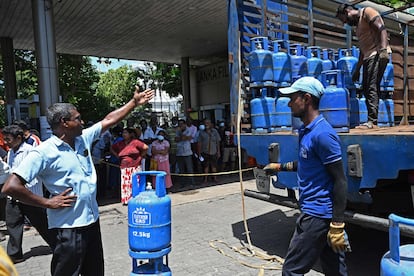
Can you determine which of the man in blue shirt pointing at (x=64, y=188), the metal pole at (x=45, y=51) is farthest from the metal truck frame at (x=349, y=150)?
the metal pole at (x=45, y=51)

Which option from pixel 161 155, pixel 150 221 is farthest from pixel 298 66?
pixel 161 155

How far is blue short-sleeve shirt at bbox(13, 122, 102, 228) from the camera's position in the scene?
250 centimetres

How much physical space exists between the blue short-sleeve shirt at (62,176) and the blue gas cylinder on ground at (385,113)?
3912mm

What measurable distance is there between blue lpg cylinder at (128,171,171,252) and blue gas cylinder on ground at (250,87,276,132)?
76.6 inches

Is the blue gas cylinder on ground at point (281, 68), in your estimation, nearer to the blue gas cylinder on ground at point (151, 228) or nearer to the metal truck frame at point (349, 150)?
the metal truck frame at point (349, 150)

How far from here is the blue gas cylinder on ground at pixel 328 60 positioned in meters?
5.07

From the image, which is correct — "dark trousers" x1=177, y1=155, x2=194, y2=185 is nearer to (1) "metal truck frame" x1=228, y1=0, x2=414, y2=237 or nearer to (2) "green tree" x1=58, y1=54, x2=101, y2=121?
(1) "metal truck frame" x1=228, y1=0, x2=414, y2=237

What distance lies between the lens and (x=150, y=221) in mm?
2771

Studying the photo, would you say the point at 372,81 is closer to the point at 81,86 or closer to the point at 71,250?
the point at 71,250

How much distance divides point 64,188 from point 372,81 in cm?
395

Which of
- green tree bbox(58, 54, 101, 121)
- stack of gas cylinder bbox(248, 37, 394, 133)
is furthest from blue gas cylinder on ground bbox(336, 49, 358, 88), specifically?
green tree bbox(58, 54, 101, 121)

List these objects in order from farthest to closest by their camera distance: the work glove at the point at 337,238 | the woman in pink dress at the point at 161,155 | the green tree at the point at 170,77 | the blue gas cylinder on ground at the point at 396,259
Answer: the green tree at the point at 170,77 → the woman in pink dress at the point at 161,155 → the work glove at the point at 337,238 → the blue gas cylinder on ground at the point at 396,259

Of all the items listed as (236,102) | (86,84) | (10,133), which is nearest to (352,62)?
(236,102)

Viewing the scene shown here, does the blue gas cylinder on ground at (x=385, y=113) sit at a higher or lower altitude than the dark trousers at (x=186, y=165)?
higher
